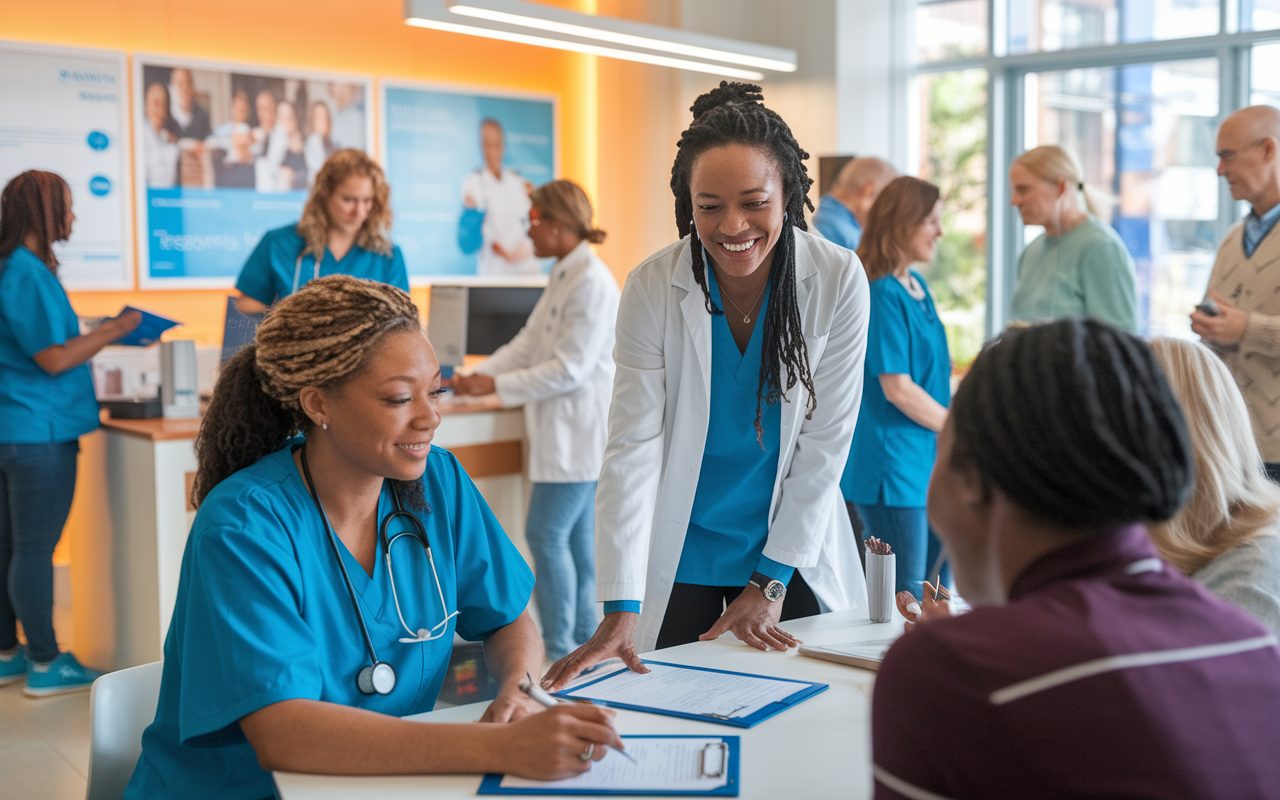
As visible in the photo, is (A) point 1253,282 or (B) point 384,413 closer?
(B) point 384,413

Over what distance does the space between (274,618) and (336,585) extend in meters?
0.14

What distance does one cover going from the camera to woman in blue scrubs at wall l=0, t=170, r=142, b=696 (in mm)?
3537

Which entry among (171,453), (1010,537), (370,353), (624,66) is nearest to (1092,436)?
(1010,537)

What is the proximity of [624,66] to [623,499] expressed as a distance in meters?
4.75

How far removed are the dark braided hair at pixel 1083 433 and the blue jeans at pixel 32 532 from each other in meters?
3.55

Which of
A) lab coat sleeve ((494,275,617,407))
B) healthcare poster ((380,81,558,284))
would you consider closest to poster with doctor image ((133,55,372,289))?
healthcare poster ((380,81,558,284))

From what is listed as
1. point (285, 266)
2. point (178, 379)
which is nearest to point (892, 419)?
point (285, 266)

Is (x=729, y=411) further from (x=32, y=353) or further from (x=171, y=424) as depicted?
(x=32, y=353)

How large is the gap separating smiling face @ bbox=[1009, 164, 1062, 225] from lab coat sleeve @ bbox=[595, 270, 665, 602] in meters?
2.46

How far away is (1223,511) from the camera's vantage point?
133cm

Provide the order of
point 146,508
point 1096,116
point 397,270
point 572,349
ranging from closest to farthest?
1. point 146,508
2. point 572,349
3. point 397,270
4. point 1096,116

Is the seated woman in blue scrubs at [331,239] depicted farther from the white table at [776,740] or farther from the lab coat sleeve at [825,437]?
the white table at [776,740]

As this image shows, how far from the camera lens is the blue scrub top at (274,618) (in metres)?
1.27

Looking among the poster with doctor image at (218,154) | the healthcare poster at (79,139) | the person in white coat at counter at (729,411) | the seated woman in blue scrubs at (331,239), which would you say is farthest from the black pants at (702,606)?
the poster with doctor image at (218,154)
